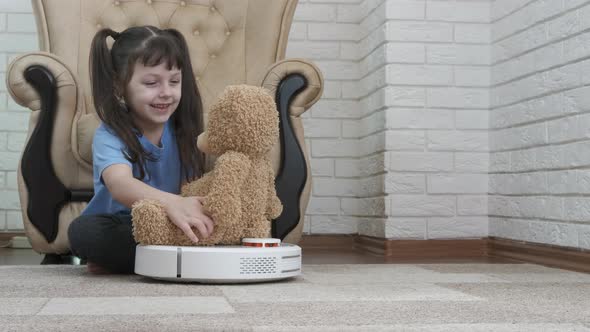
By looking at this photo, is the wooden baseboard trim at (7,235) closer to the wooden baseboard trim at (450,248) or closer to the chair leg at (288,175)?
the wooden baseboard trim at (450,248)

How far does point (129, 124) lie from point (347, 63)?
1498mm

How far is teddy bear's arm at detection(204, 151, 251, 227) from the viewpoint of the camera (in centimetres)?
158

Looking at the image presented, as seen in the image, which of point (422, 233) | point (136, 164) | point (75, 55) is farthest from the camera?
point (422, 233)

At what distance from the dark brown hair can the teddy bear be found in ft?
0.70

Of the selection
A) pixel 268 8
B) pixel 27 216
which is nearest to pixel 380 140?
pixel 268 8

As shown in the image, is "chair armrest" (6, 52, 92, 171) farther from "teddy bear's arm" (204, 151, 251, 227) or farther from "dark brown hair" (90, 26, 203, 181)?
"teddy bear's arm" (204, 151, 251, 227)

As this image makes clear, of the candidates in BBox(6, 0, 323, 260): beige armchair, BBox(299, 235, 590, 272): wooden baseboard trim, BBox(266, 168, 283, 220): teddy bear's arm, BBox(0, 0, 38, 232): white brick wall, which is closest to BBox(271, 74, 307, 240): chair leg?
BBox(6, 0, 323, 260): beige armchair

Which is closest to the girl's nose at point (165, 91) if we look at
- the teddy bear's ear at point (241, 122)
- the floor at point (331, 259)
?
the teddy bear's ear at point (241, 122)

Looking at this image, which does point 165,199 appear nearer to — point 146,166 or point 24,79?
point 146,166

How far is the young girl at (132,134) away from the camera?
1776 millimetres

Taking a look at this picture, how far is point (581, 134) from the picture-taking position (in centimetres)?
216

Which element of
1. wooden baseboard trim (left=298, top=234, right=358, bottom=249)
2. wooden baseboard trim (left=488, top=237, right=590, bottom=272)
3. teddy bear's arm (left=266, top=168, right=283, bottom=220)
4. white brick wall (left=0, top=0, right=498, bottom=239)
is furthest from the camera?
wooden baseboard trim (left=298, top=234, right=358, bottom=249)

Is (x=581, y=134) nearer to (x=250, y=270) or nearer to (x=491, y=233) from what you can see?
(x=491, y=233)

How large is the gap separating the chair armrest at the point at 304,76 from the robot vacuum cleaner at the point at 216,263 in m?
0.56
